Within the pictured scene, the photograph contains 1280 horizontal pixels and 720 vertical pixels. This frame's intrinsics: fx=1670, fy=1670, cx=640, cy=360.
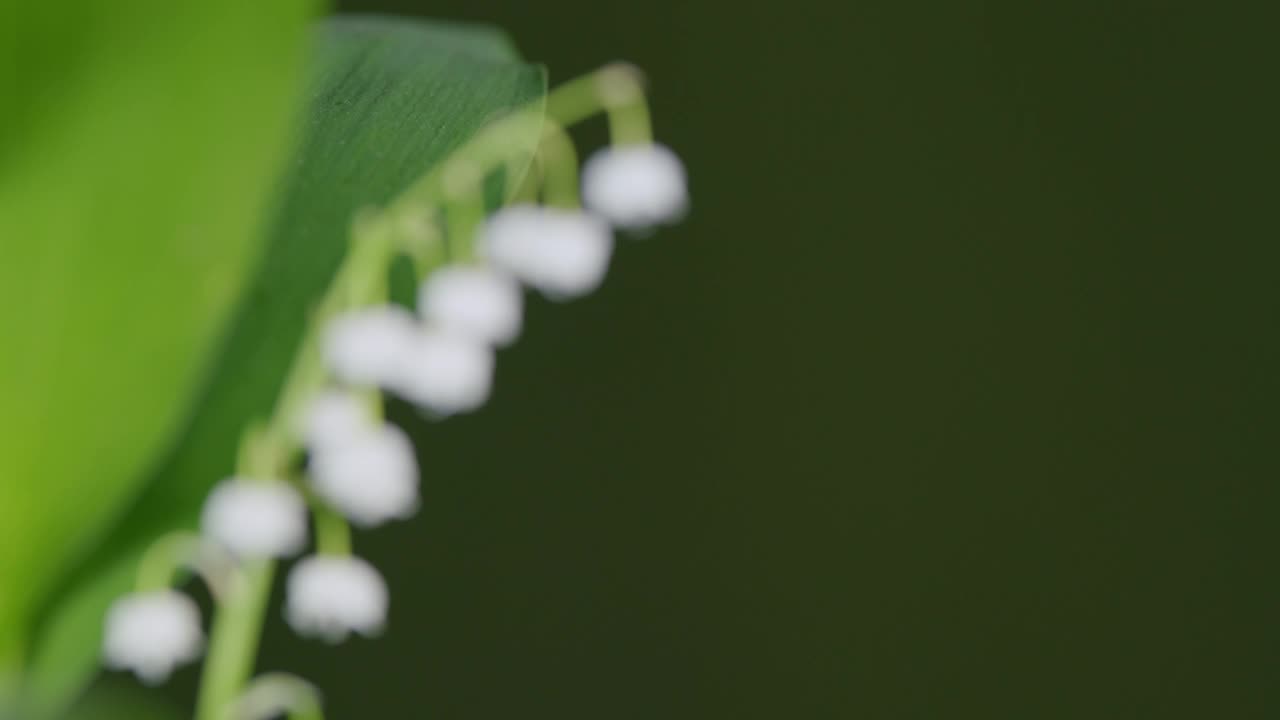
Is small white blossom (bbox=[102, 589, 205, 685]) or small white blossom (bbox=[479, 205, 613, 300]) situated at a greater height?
small white blossom (bbox=[479, 205, 613, 300])

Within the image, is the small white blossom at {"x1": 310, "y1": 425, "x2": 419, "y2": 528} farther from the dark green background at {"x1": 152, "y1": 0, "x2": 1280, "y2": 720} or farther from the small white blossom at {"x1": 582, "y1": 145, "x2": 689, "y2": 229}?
the dark green background at {"x1": 152, "y1": 0, "x2": 1280, "y2": 720}

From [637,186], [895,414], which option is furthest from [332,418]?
[895,414]

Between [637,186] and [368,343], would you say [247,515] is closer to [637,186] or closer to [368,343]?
[368,343]

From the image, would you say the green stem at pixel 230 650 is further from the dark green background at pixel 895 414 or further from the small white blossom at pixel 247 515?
the dark green background at pixel 895 414

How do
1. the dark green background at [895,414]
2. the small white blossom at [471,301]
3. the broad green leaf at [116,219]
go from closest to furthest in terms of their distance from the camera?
the broad green leaf at [116,219] < the small white blossom at [471,301] < the dark green background at [895,414]

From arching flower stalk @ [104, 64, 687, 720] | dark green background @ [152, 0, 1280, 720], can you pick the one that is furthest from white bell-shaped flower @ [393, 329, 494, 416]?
dark green background @ [152, 0, 1280, 720]

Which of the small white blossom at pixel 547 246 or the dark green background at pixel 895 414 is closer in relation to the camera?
the small white blossom at pixel 547 246

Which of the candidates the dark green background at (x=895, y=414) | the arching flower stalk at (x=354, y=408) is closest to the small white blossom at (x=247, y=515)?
the arching flower stalk at (x=354, y=408)

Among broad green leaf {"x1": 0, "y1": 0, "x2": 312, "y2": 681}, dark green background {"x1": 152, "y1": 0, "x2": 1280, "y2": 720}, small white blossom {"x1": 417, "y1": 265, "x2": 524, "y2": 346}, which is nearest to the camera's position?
broad green leaf {"x1": 0, "y1": 0, "x2": 312, "y2": 681}
